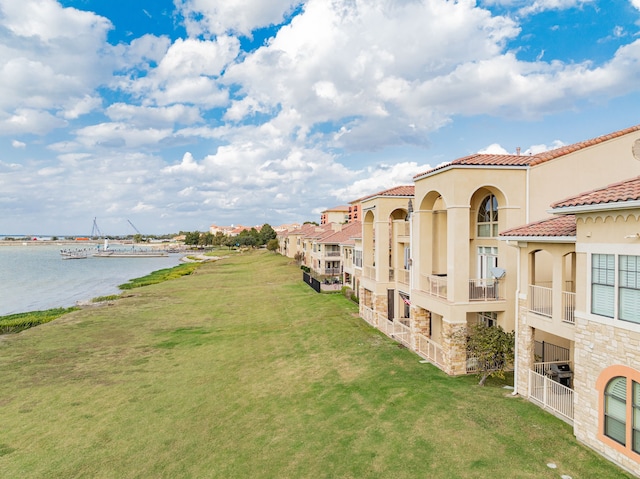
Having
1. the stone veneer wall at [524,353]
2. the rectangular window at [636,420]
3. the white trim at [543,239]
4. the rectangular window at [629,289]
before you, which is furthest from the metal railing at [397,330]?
the rectangular window at [629,289]

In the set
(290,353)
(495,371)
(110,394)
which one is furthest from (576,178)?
(110,394)

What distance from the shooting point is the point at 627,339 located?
8508 mm

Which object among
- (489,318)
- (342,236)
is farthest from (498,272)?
(342,236)

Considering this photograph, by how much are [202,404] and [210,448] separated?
133 inches

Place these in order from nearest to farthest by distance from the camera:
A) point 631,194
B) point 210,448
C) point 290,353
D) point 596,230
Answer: point 631,194, point 596,230, point 210,448, point 290,353

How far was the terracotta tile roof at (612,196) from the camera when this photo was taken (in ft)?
27.2

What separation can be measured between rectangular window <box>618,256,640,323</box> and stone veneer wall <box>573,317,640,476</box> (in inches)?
15.2

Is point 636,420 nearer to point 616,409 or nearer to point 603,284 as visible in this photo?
point 616,409

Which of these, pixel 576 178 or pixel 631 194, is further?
pixel 576 178

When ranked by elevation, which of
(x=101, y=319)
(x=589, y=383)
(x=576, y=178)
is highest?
(x=576, y=178)

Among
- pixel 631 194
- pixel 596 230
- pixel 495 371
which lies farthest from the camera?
pixel 495 371

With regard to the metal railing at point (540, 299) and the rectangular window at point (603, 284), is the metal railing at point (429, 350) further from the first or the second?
the rectangular window at point (603, 284)

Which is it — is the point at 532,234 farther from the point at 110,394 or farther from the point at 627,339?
the point at 110,394

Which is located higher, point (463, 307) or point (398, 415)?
point (463, 307)
